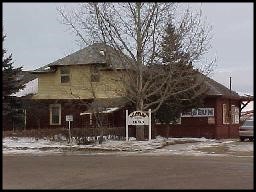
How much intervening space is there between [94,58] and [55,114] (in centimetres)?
599

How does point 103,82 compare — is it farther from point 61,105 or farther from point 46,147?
point 46,147

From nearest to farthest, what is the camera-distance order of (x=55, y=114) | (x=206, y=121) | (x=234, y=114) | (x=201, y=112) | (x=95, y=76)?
(x=95, y=76)
(x=206, y=121)
(x=201, y=112)
(x=55, y=114)
(x=234, y=114)

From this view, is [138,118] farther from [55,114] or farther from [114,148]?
[55,114]

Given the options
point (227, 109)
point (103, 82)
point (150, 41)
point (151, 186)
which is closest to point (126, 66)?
point (150, 41)

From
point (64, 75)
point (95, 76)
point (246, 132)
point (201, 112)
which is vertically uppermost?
point (64, 75)

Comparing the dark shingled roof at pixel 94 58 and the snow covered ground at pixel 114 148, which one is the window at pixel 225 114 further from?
the snow covered ground at pixel 114 148

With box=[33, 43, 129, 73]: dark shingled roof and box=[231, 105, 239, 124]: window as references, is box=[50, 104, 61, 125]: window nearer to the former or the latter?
box=[33, 43, 129, 73]: dark shingled roof

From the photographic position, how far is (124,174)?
1445cm

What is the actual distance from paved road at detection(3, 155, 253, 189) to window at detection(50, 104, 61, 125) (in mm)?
21362

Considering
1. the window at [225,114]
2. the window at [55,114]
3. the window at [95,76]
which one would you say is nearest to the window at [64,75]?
the window at [55,114]

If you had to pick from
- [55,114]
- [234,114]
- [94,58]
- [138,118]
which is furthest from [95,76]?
[234,114]

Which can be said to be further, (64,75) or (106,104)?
(64,75)

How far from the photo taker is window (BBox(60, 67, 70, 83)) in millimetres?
40125

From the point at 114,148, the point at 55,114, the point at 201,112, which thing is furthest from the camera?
the point at 55,114
